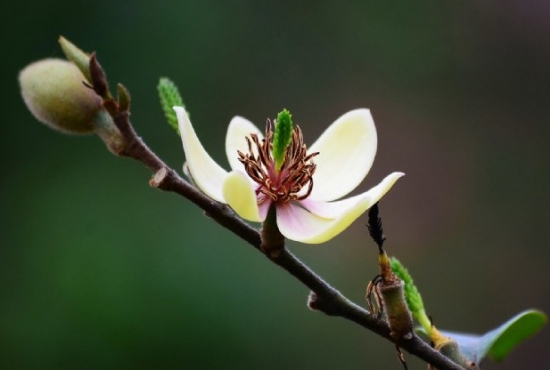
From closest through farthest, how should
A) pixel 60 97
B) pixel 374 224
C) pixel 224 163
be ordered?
pixel 374 224 < pixel 60 97 < pixel 224 163

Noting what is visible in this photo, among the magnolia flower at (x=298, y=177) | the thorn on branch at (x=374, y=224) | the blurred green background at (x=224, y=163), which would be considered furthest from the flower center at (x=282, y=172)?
the blurred green background at (x=224, y=163)

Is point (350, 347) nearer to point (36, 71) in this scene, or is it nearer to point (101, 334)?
point (101, 334)

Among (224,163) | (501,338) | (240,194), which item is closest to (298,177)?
(240,194)

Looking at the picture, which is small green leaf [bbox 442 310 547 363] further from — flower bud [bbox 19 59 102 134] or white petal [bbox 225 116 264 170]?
flower bud [bbox 19 59 102 134]

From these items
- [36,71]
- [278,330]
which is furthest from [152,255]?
[36,71]

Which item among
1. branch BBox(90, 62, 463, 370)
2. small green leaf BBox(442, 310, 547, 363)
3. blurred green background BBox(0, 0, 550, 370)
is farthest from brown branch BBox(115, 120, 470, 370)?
blurred green background BBox(0, 0, 550, 370)

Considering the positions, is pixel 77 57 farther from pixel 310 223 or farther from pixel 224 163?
pixel 224 163
